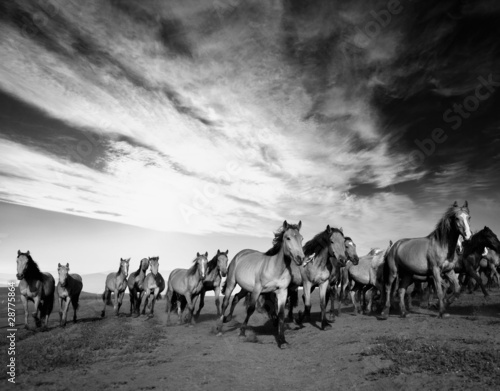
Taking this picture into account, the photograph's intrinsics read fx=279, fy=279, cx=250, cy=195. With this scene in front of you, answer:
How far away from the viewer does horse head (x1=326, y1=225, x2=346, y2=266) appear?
1099 cm

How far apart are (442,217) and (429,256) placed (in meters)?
1.67

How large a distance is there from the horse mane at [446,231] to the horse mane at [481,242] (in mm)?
3548

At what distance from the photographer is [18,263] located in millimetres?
13852

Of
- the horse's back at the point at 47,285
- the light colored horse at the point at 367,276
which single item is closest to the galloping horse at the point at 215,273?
the light colored horse at the point at 367,276

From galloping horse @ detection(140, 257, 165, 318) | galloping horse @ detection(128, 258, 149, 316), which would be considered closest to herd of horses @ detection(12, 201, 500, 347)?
galloping horse @ detection(140, 257, 165, 318)

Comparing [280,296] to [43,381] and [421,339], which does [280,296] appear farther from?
[43,381]

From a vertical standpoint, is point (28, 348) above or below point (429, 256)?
below

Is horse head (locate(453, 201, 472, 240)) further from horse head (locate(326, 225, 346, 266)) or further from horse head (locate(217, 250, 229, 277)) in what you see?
horse head (locate(217, 250, 229, 277))

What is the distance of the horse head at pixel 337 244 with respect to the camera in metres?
11.0

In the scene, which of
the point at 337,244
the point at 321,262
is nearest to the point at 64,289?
the point at 321,262

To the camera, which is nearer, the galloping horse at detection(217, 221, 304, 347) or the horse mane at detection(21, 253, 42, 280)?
the galloping horse at detection(217, 221, 304, 347)

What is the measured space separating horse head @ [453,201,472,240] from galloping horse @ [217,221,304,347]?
602 cm

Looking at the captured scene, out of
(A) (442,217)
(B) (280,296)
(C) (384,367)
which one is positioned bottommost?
(C) (384,367)

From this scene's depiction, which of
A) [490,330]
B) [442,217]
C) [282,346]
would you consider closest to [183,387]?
[282,346]
